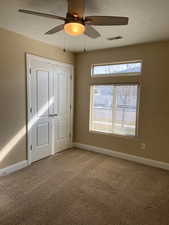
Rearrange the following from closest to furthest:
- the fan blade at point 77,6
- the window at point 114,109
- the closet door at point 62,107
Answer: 1. the fan blade at point 77,6
2. the window at point 114,109
3. the closet door at point 62,107

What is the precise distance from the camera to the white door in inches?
137

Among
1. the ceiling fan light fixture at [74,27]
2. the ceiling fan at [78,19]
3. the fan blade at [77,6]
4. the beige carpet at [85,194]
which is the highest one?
the fan blade at [77,6]

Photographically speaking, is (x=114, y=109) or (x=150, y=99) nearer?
(x=150, y=99)

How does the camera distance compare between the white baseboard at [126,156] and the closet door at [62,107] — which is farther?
the closet door at [62,107]

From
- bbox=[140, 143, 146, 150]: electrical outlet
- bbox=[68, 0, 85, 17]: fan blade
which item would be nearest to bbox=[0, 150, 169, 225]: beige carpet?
bbox=[140, 143, 146, 150]: electrical outlet

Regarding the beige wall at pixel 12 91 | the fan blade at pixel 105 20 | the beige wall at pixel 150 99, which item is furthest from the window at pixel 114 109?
the fan blade at pixel 105 20

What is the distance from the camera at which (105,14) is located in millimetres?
2295

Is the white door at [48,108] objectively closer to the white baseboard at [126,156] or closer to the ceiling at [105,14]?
the white baseboard at [126,156]

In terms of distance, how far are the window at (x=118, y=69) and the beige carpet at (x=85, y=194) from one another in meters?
2.07

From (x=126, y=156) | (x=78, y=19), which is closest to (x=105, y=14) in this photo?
(x=78, y=19)

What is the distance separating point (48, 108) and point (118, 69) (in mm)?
1905

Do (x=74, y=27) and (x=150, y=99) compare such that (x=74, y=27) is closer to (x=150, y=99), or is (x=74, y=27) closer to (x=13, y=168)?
(x=150, y=99)

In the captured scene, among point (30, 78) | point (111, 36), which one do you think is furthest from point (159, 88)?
point (30, 78)

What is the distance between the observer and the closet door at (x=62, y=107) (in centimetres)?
408
